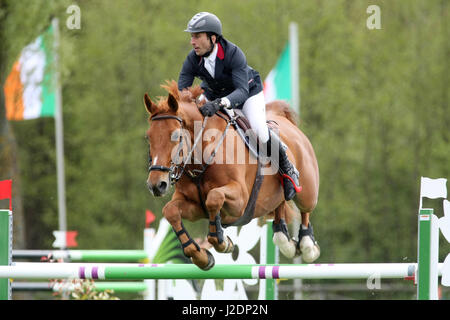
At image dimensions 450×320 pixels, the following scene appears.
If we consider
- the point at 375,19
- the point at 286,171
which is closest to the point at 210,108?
the point at 286,171

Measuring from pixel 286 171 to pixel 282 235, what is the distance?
74 centimetres

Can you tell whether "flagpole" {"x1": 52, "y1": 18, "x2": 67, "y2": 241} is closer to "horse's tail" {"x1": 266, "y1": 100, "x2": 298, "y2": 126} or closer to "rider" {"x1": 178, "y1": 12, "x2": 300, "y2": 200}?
"horse's tail" {"x1": 266, "y1": 100, "x2": 298, "y2": 126}

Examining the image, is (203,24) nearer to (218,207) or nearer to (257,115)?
(257,115)

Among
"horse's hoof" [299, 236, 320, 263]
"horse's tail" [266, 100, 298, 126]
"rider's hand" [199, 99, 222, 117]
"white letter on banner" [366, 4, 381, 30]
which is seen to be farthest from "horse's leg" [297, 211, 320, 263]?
"white letter on banner" [366, 4, 381, 30]

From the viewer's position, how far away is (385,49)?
16.7 meters

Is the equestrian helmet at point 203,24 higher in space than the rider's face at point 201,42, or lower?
higher

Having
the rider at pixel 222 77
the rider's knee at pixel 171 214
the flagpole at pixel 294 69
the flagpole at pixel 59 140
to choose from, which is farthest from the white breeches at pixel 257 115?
the flagpole at pixel 294 69

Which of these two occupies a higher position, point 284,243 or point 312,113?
point 312,113

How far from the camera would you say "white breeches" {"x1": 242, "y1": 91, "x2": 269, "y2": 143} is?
4930 mm

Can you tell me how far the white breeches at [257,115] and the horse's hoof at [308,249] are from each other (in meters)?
1.17

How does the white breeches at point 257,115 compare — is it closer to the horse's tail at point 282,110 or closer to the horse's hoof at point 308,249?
the horse's tail at point 282,110

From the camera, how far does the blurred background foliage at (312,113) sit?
16.1 metres

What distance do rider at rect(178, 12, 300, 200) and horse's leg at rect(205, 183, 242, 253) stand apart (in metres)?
0.54

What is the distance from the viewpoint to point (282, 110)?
607cm
